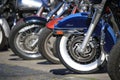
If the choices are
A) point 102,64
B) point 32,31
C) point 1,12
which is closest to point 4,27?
point 1,12

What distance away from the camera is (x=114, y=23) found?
6.55 metres

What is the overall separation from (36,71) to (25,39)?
1.63 metres

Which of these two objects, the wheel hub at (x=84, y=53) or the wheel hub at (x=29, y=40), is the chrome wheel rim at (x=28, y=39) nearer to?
the wheel hub at (x=29, y=40)

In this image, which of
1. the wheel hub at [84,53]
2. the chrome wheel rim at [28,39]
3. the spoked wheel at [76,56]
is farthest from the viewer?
the chrome wheel rim at [28,39]

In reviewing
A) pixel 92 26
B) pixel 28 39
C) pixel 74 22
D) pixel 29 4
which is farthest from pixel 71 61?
pixel 29 4

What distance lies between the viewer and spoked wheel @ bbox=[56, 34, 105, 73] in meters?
6.97

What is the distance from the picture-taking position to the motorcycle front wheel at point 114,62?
5457 millimetres

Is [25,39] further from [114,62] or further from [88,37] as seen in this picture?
[114,62]

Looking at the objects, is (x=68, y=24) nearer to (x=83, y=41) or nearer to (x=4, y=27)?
(x=83, y=41)

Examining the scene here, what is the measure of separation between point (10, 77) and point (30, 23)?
2134 mm

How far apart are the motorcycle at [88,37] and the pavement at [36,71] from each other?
183 millimetres

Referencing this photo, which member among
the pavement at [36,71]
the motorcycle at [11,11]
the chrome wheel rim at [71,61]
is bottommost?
the pavement at [36,71]

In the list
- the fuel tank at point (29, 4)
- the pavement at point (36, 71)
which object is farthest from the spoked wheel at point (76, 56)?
the fuel tank at point (29, 4)

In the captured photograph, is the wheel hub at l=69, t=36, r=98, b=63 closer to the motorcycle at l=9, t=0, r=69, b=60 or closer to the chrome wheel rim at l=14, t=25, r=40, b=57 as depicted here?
the motorcycle at l=9, t=0, r=69, b=60
